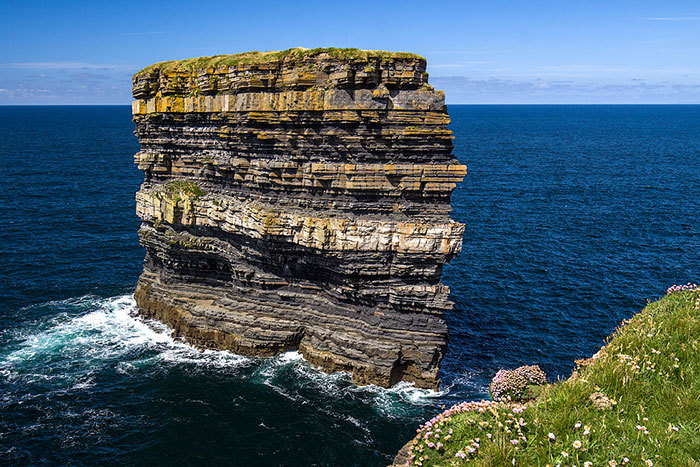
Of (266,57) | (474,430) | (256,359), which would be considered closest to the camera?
(474,430)

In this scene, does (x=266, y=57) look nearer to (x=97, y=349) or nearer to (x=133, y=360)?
(x=133, y=360)

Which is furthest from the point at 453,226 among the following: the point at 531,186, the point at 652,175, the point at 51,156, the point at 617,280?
the point at 51,156

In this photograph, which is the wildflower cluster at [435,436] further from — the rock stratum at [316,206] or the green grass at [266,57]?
the green grass at [266,57]

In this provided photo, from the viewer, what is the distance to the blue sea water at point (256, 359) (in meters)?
29.8

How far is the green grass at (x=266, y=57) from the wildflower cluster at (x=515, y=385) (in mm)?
20466

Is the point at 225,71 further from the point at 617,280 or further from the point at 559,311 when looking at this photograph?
the point at 617,280

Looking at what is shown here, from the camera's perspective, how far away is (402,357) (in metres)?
35.9

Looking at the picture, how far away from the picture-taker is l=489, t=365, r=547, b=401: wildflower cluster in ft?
70.6

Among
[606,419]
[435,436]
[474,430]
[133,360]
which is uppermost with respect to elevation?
[606,419]

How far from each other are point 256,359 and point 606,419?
87.6 feet

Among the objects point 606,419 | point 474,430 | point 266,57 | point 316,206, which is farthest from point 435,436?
point 266,57

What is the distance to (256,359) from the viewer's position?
38.6 m

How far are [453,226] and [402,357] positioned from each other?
9.30 m

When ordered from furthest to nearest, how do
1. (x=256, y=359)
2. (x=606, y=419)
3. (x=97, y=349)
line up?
Result: 1. (x=97, y=349)
2. (x=256, y=359)
3. (x=606, y=419)
